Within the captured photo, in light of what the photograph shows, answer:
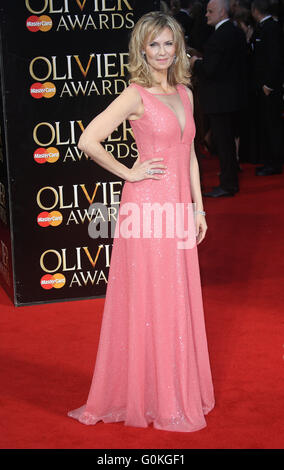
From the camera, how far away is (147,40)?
3.41m

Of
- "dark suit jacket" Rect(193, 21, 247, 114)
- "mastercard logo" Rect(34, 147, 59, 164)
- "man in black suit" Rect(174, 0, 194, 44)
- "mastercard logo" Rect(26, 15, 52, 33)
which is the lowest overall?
"mastercard logo" Rect(34, 147, 59, 164)

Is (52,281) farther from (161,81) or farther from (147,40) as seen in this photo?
(147,40)

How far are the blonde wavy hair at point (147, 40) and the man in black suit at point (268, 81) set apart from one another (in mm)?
5429

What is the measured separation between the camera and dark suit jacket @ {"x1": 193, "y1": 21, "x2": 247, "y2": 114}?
7.91m

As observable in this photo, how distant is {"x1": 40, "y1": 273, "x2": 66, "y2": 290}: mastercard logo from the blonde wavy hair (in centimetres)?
216

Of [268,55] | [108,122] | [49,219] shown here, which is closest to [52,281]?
[49,219]

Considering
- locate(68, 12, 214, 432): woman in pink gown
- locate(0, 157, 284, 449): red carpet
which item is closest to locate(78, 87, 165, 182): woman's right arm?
locate(68, 12, 214, 432): woman in pink gown

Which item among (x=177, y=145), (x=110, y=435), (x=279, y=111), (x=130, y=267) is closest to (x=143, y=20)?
(x=177, y=145)

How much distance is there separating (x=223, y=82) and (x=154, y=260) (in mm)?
4876

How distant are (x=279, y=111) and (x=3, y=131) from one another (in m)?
4.84

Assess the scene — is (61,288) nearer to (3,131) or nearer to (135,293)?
(3,131)

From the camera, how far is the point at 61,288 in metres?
5.42

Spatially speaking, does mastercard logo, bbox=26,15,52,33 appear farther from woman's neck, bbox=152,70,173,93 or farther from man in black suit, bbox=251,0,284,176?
man in black suit, bbox=251,0,284,176

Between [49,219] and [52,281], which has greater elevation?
[49,219]
